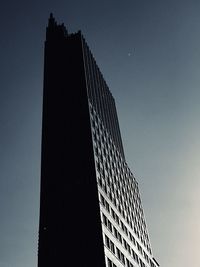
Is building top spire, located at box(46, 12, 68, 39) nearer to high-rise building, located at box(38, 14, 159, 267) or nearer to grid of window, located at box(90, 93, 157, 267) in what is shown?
high-rise building, located at box(38, 14, 159, 267)

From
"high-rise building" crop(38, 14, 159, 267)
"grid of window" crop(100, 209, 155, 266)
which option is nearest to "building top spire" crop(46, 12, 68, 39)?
"high-rise building" crop(38, 14, 159, 267)

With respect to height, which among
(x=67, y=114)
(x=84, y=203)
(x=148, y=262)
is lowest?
(x=148, y=262)

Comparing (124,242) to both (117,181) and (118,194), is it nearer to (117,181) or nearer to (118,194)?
(118,194)

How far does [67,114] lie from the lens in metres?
65.3

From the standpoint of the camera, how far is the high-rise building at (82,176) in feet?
149

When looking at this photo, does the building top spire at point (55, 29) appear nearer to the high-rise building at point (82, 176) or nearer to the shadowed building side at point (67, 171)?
the high-rise building at point (82, 176)

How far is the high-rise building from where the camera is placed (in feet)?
149

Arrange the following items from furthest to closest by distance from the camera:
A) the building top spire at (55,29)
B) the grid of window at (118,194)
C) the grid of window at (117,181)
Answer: the building top spire at (55,29) < the grid of window at (117,181) < the grid of window at (118,194)

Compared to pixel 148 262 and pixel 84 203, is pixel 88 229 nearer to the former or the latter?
pixel 84 203

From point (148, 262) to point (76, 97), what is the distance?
3892 centimetres

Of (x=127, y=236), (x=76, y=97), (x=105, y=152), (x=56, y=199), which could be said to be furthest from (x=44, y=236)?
(x=76, y=97)

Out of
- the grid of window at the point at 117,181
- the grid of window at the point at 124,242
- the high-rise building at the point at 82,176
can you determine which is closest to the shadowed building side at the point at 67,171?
the high-rise building at the point at 82,176

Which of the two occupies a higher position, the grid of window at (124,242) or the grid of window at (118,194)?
the grid of window at (118,194)

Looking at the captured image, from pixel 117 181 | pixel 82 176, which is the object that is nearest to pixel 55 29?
pixel 117 181
